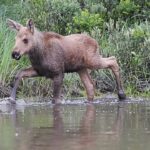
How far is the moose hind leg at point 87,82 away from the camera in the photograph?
14.5m

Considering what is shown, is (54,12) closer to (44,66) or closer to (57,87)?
(44,66)

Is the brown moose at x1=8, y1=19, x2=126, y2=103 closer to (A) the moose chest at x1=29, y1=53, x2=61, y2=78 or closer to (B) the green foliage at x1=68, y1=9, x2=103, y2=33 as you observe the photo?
(A) the moose chest at x1=29, y1=53, x2=61, y2=78

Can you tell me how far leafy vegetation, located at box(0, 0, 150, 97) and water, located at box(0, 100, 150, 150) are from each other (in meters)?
1.75

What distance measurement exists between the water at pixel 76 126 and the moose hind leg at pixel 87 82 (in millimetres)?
1033

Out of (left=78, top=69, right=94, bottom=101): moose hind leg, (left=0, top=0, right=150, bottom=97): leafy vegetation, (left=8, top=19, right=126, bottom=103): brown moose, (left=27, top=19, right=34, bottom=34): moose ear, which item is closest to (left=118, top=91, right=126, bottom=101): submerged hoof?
(left=8, top=19, right=126, bottom=103): brown moose

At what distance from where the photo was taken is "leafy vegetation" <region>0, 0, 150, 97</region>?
1505cm

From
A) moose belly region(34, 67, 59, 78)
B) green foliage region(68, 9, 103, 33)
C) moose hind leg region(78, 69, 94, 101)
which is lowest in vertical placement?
moose hind leg region(78, 69, 94, 101)

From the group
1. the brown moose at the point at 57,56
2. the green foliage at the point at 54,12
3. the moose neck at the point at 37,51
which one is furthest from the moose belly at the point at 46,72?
the green foliage at the point at 54,12

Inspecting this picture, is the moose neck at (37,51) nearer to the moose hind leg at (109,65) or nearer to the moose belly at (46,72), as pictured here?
the moose belly at (46,72)

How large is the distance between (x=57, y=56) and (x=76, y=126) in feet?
15.2

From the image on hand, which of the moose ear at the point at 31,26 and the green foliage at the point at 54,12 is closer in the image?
the moose ear at the point at 31,26

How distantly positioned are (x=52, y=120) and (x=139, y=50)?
5916 mm

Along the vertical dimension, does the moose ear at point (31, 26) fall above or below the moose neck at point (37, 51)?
above

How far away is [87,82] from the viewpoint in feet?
47.8
